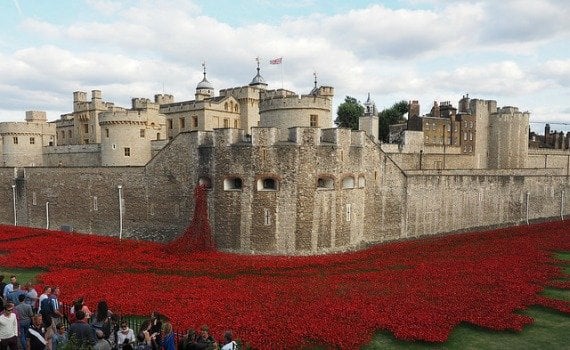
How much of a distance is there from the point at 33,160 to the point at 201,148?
3114 centimetres

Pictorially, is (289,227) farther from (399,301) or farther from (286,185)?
(399,301)

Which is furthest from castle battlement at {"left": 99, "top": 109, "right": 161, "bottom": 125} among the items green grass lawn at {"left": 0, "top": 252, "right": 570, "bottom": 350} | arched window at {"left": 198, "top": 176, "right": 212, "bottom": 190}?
green grass lawn at {"left": 0, "top": 252, "right": 570, "bottom": 350}

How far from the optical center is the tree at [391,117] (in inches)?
2926

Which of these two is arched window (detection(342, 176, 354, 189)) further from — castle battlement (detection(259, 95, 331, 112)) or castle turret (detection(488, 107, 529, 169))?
castle turret (detection(488, 107, 529, 169))

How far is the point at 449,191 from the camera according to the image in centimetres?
3466

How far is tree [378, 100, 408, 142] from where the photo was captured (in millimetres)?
74312

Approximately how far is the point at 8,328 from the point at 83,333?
201 centimetres

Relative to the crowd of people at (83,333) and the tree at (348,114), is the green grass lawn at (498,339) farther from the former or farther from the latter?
the tree at (348,114)

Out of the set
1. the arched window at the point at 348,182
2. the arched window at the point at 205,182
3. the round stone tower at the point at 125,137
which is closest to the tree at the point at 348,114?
the round stone tower at the point at 125,137

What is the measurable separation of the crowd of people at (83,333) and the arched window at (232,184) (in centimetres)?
1394

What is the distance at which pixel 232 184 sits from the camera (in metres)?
25.9

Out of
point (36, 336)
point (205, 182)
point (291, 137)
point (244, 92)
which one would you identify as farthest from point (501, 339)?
point (244, 92)

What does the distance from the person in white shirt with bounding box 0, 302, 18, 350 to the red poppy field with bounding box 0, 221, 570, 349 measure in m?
4.75

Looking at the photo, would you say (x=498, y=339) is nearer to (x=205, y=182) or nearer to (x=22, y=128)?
(x=205, y=182)
